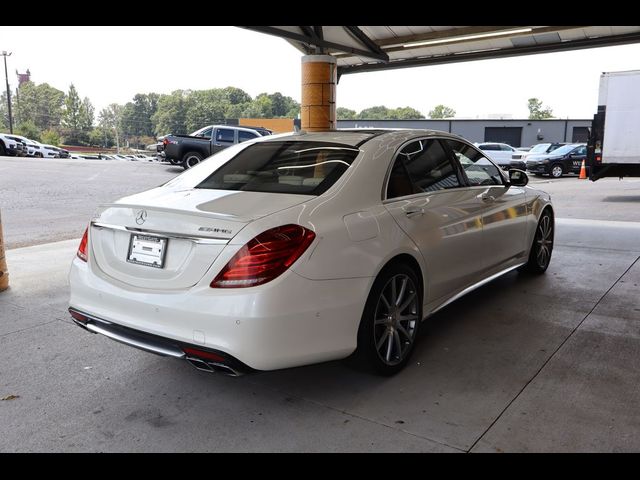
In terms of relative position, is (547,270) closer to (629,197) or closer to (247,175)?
(247,175)

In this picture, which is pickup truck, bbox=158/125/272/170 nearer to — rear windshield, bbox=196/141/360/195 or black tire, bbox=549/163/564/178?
black tire, bbox=549/163/564/178

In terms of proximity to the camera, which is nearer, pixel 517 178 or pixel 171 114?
pixel 517 178

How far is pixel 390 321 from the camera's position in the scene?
3441 mm

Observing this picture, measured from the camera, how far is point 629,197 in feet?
50.1

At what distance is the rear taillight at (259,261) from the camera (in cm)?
272

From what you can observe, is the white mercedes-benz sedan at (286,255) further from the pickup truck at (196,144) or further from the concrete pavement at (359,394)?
the pickup truck at (196,144)

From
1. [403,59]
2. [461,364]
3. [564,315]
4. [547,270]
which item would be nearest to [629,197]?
[403,59]

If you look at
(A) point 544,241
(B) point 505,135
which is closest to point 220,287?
(A) point 544,241

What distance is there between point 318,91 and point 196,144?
9244 mm

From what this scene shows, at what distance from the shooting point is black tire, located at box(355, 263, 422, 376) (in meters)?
3.22

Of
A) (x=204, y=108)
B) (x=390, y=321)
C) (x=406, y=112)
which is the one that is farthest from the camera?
(x=406, y=112)

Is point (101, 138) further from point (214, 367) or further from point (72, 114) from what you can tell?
point (214, 367)

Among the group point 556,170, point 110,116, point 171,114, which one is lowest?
point 556,170

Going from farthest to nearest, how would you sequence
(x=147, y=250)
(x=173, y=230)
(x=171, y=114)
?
(x=171, y=114) → (x=147, y=250) → (x=173, y=230)
